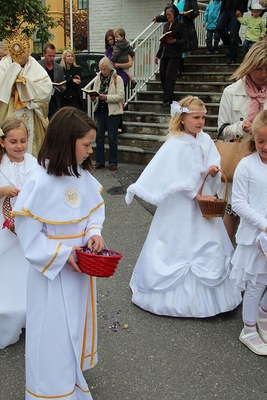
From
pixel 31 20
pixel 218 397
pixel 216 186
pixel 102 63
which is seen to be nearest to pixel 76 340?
pixel 218 397

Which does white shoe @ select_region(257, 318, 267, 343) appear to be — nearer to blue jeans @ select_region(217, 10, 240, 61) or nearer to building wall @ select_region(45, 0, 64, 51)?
blue jeans @ select_region(217, 10, 240, 61)

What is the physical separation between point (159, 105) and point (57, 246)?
758cm

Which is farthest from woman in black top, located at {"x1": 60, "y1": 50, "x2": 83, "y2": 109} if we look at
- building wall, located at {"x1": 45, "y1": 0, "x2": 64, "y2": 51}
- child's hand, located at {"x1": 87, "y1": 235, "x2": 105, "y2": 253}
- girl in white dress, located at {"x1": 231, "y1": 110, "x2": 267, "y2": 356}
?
building wall, located at {"x1": 45, "y1": 0, "x2": 64, "y2": 51}

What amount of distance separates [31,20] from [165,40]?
3426 millimetres

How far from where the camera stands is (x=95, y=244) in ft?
→ 7.99

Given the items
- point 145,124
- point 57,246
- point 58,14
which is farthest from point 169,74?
point 58,14

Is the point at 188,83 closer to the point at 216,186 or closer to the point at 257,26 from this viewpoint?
the point at 257,26

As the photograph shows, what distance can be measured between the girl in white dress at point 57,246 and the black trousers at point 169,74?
21.6ft

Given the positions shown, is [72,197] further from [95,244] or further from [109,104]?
[109,104]

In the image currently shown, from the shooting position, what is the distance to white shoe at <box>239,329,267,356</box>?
3188 mm

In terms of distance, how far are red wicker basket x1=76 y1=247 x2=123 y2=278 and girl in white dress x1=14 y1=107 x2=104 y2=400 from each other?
0.16 feet

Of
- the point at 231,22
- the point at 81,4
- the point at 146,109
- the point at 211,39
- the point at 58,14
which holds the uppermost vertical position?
the point at 81,4

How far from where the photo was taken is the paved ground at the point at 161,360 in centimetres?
283

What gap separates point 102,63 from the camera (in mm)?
7812
